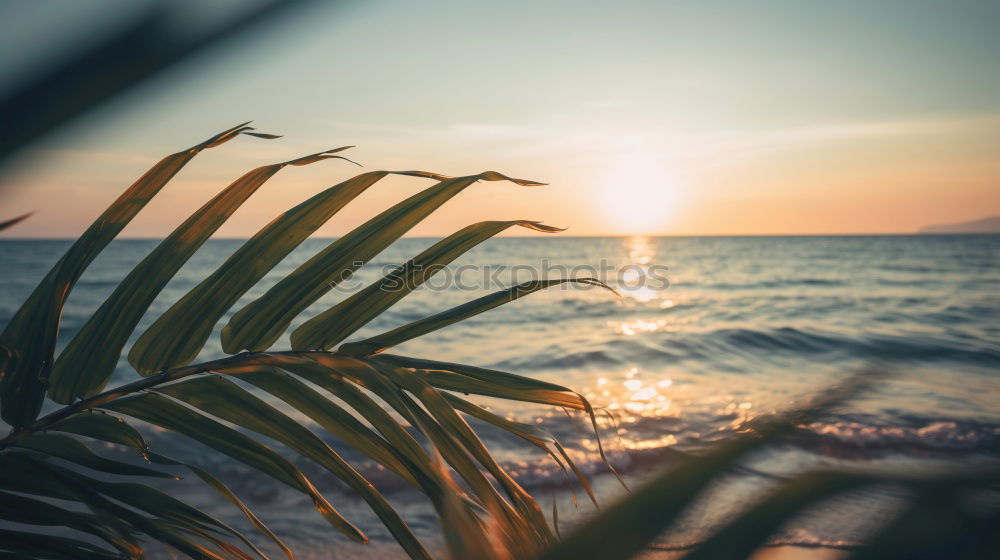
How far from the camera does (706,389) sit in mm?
7156

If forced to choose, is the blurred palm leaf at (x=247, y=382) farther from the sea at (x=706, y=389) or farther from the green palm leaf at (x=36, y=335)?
the sea at (x=706, y=389)

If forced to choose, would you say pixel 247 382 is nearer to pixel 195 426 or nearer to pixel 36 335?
pixel 195 426

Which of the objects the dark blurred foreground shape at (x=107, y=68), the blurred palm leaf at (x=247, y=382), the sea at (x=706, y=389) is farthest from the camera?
the sea at (x=706, y=389)

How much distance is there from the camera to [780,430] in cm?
22

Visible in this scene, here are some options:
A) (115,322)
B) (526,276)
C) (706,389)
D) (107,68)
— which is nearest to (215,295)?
(115,322)

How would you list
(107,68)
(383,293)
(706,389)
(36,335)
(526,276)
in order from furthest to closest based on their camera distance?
(526,276) → (706,389) → (383,293) → (36,335) → (107,68)

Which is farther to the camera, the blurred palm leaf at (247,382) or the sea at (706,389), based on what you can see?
the sea at (706,389)

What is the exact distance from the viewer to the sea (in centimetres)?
108

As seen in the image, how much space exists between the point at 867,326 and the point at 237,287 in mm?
13126

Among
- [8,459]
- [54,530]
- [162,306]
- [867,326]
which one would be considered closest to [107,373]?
[8,459]

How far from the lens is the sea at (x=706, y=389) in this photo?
3.54 ft

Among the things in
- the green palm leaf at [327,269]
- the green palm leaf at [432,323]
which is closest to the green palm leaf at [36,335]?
the green palm leaf at [327,269]

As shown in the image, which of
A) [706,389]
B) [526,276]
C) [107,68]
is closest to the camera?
[107,68]

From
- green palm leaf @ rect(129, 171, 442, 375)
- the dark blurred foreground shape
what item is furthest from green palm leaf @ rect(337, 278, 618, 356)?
the dark blurred foreground shape
